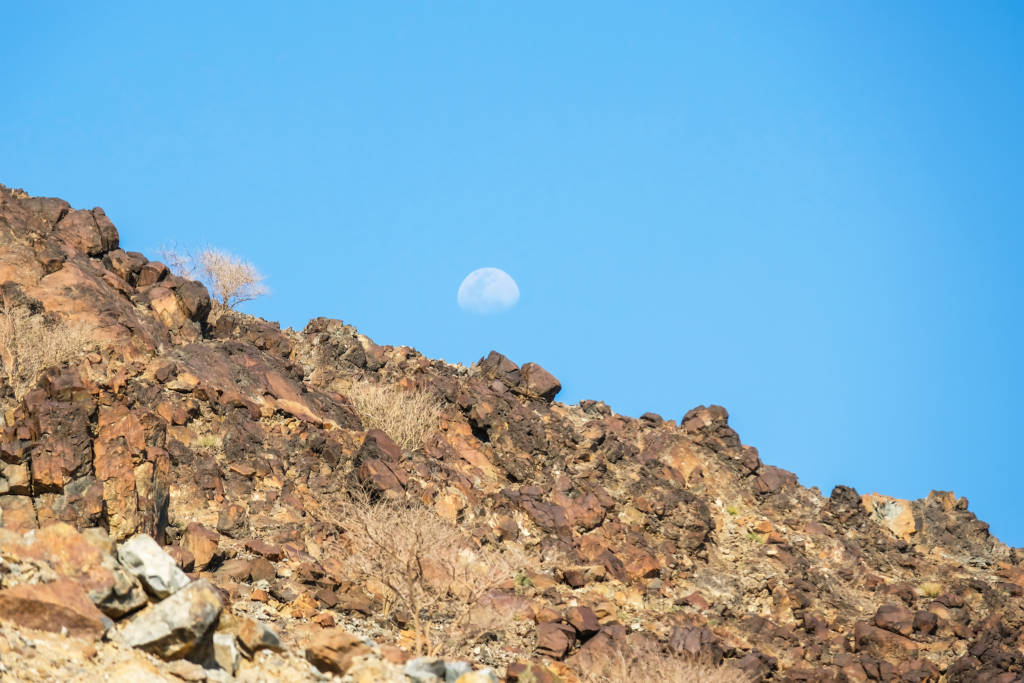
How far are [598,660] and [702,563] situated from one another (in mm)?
9552

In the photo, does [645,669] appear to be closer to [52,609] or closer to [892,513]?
[52,609]

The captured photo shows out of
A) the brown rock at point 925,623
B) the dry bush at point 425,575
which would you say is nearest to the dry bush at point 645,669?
the dry bush at point 425,575

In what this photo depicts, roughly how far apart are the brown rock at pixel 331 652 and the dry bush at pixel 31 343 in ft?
33.3

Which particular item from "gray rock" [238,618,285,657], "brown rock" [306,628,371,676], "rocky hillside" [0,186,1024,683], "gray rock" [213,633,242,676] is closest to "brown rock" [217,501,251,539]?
"rocky hillside" [0,186,1024,683]

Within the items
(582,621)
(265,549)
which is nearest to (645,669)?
(582,621)

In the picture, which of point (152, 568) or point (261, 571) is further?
point (261, 571)

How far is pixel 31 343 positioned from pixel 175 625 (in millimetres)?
13193

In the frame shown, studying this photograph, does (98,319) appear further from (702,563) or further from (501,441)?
(702,563)

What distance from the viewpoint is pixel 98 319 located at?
26109 millimetres

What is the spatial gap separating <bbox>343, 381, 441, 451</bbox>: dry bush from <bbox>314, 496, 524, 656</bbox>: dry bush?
24.1ft

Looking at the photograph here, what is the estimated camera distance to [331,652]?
15430 mm

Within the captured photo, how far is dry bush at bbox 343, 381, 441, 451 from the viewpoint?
30141 millimetres

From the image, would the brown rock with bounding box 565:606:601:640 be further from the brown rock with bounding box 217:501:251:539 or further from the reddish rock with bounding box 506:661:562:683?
the brown rock with bounding box 217:501:251:539

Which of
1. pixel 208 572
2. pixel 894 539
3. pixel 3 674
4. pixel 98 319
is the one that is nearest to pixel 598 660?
pixel 208 572
